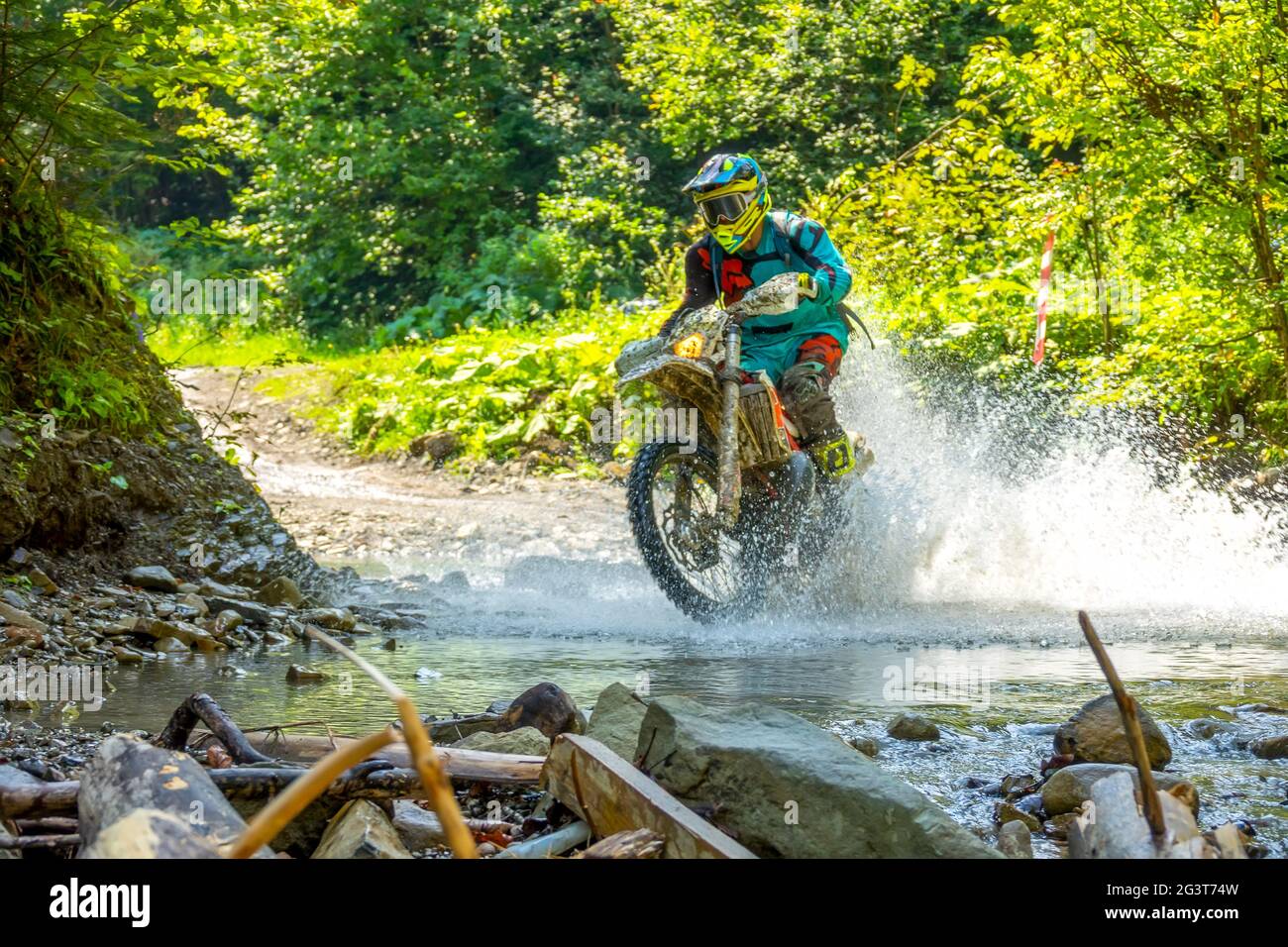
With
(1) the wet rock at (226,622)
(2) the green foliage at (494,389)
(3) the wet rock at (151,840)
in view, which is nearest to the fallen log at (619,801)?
(3) the wet rock at (151,840)

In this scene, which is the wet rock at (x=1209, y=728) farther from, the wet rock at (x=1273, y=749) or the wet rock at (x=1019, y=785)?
the wet rock at (x=1019, y=785)

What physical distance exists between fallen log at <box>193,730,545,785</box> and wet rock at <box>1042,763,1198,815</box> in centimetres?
129

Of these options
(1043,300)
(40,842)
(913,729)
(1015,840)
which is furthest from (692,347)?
(1043,300)

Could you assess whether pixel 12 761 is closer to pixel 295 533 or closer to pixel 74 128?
pixel 74 128

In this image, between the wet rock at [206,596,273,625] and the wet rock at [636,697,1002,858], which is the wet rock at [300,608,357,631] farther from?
the wet rock at [636,697,1002,858]

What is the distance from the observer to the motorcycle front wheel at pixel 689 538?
7.34 meters

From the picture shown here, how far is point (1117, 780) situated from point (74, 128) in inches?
232

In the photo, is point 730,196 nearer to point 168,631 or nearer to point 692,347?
point 692,347

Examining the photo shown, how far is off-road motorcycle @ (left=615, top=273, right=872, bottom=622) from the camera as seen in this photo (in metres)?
7.14

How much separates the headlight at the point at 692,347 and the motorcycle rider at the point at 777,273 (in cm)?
35

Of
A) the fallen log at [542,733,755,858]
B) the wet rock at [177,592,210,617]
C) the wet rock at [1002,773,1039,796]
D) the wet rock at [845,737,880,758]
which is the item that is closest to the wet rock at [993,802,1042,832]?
the wet rock at [1002,773,1039,796]

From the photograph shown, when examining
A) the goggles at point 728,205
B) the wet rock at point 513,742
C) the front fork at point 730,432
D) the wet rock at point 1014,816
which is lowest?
the wet rock at point 1014,816

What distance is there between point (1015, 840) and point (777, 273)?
196 inches
